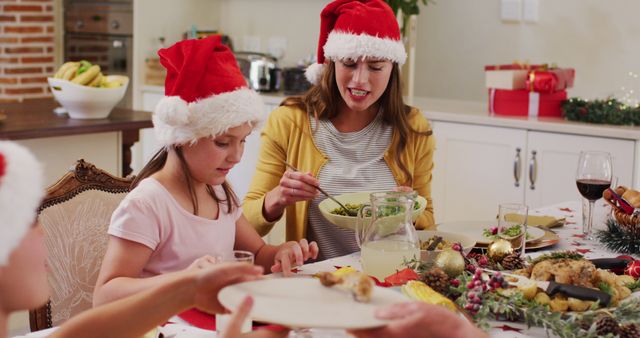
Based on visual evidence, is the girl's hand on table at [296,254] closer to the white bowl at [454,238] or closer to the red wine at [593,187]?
the white bowl at [454,238]

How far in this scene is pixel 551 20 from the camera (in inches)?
183

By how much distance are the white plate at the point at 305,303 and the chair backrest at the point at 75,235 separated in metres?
0.87

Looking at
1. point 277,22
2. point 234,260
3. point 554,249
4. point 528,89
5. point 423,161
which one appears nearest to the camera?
point 234,260

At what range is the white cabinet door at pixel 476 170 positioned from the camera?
13.1 ft

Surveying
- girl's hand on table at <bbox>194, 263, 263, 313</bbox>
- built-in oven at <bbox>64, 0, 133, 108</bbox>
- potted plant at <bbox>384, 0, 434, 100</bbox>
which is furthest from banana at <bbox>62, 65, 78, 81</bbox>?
→ girl's hand on table at <bbox>194, 263, 263, 313</bbox>

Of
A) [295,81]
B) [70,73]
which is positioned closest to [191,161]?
[70,73]

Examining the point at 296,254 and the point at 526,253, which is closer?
the point at 296,254

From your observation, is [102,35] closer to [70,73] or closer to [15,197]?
[70,73]

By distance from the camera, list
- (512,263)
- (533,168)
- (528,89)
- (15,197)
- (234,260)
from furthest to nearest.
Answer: (528,89) < (533,168) < (512,263) < (234,260) < (15,197)

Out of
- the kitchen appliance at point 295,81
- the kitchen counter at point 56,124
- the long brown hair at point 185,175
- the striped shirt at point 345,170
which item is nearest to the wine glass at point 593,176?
the striped shirt at point 345,170

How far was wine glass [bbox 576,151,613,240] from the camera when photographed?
2.30m

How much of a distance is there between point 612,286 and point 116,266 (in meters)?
0.95

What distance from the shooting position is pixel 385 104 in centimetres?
259

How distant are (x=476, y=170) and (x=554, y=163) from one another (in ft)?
1.25
